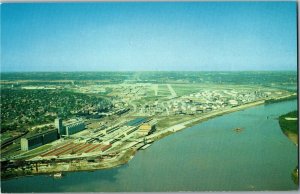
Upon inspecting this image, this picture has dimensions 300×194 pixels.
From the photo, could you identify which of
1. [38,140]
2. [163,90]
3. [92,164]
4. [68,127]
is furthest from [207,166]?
[38,140]

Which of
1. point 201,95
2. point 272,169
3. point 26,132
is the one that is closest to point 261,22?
point 201,95

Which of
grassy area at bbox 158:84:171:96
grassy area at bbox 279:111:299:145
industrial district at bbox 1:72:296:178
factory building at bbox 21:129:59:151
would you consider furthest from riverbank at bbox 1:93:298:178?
grassy area at bbox 279:111:299:145

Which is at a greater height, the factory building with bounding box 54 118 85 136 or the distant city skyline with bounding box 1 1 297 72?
the distant city skyline with bounding box 1 1 297 72

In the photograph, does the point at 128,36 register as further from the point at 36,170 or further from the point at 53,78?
the point at 36,170

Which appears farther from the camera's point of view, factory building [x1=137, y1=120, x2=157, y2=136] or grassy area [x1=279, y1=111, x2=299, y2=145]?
factory building [x1=137, y1=120, x2=157, y2=136]

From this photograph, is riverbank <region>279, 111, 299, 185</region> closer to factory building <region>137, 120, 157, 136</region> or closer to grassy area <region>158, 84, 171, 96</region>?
grassy area <region>158, 84, 171, 96</region>

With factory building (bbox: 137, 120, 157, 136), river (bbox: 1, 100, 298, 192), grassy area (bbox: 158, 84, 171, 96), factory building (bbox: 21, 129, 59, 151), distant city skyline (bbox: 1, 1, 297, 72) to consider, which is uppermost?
distant city skyline (bbox: 1, 1, 297, 72)
